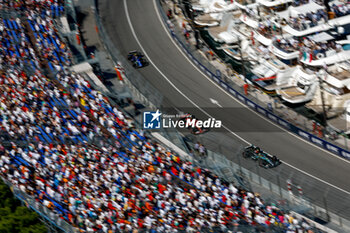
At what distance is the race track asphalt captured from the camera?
44312 mm

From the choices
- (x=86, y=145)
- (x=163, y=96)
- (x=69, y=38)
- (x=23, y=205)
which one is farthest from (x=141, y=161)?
(x=69, y=38)

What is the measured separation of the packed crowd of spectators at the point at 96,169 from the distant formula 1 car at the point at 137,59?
20.5ft

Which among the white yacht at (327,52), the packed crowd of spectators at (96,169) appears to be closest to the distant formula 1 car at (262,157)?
the packed crowd of spectators at (96,169)

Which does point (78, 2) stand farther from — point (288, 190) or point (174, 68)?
point (288, 190)

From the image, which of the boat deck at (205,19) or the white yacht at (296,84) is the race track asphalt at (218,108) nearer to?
the white yacht at (296,84)

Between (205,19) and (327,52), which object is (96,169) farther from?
(205,19)

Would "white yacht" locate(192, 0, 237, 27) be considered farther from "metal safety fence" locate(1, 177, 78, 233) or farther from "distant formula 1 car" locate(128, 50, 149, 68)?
"metal safety fence" locate(1, 177, 78, 233)

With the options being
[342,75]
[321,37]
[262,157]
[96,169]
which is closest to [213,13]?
[321,37]

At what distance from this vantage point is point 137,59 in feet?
192

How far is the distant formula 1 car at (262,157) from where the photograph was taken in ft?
149

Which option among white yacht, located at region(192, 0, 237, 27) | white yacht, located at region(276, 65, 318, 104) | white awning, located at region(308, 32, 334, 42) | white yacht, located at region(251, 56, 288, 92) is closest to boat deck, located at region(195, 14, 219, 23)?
white yacht, located at region(192, 0, 237, 27)

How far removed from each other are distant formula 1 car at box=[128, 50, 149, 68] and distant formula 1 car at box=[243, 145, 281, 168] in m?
15.3

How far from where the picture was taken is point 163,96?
54.2m

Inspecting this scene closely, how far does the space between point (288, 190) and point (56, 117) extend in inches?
644
